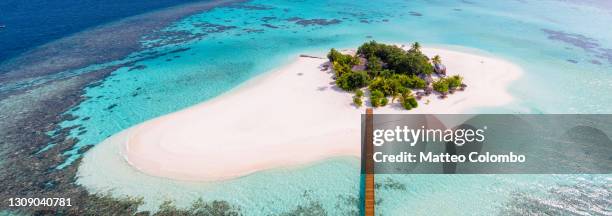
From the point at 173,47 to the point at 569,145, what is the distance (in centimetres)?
5594

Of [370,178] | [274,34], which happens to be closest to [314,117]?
[370,178]

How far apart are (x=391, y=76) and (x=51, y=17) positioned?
80581 millimetres

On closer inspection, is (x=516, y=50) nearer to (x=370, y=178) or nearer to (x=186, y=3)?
(x=370, y=178)

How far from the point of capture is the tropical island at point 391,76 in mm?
32781

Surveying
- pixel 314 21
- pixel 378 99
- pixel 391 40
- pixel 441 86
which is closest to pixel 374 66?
pixel 378 99

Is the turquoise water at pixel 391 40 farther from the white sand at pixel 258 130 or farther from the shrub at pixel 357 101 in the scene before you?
the shrub at pixel 357 101

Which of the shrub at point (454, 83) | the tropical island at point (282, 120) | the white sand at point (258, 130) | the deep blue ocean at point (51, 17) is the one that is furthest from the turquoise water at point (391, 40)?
the deep blue ocean at point (51, 17)

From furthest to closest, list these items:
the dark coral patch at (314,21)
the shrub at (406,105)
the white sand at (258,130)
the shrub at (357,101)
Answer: the dark coral patch at (314,21) < the shrub at (357,101) < the shrub at (406,105) < the white sand at (258,130)

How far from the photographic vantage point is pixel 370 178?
2339 centimetres

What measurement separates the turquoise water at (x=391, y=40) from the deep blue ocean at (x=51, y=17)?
20.7m

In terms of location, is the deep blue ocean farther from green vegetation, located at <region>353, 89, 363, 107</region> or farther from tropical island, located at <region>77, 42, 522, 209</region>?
green vegetation, located at <region>353, 89, 363, 107</region>

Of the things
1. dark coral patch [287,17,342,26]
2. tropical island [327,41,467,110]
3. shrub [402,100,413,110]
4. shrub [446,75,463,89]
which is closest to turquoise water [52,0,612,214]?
dark coral patch [287,17,342,26]

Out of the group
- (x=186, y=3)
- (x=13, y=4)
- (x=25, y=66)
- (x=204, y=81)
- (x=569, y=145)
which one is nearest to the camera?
(x=569, y=145)

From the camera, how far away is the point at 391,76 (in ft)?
119
